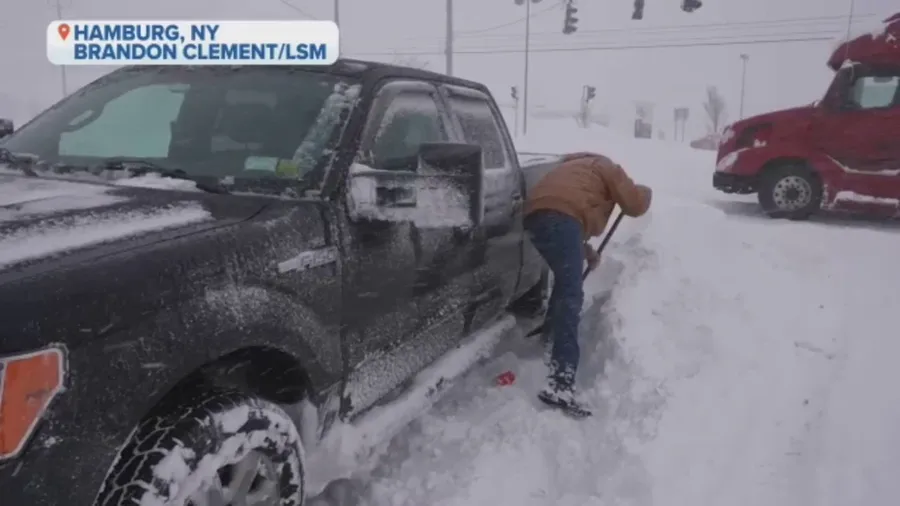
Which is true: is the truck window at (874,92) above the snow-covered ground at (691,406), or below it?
above

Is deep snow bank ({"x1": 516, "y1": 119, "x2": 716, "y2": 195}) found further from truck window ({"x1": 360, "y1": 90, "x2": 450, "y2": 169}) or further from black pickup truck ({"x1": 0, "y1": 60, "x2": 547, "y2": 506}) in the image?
black pickup truck ({"x1": 0, "y1": 60, "x2": 547, "y2": 506})

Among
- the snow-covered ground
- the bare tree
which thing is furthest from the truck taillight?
the bare tree

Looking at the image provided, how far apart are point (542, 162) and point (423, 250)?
2.37m

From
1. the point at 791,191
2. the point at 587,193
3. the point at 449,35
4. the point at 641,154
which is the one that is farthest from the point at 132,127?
the point at 641,154

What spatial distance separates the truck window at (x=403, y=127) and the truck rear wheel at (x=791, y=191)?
7.56m

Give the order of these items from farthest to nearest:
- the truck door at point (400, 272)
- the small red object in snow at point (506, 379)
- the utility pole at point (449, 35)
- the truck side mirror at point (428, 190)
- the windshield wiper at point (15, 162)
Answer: the utility pole at point (449, 35) < the small red object in snow at point (506, 379) < the windshield wiper at point (15, 162) < the truck door at point (400, 272) < the truck side mirror at point (428, 190)

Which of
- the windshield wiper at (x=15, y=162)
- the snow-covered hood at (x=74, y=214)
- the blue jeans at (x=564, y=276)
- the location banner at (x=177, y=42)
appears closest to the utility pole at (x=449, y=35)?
the location banner at (x=177, y=42)

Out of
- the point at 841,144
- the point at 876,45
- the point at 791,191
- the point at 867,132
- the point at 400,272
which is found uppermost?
the point at 876,45

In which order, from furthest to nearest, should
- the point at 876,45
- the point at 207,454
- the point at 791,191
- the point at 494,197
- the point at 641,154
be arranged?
the point at 641,154 < the point at 791,191 < the point at 876,45 < the point at 494,197 < the point at 207,454

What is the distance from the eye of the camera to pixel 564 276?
13.3 feet

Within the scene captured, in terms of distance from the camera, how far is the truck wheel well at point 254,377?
2047mm

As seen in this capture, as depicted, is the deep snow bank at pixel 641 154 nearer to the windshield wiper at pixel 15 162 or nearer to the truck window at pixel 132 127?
the truck window at pixel 132 127

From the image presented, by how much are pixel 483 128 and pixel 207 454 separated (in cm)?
263

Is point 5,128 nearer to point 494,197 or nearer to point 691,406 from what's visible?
point 494,197
